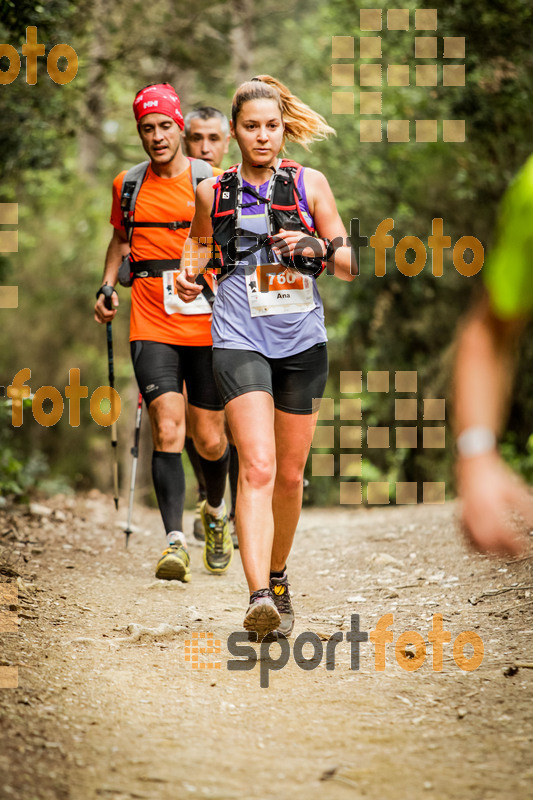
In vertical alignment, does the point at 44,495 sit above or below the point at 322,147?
below

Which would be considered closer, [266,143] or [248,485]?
[248,485]

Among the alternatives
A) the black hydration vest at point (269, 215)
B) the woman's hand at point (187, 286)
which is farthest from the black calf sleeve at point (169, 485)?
the black hydration vest at point (269, 215)

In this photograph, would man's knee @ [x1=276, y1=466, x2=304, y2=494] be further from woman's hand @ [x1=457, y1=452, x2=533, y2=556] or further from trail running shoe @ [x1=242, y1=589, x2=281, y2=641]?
woman's hand @ [x1=457, y1=452, x2=533, y2=556]

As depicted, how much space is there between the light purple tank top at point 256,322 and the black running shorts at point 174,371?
4.40ft

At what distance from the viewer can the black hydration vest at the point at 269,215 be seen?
437cm

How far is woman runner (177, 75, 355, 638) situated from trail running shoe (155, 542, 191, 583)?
1.10 metres

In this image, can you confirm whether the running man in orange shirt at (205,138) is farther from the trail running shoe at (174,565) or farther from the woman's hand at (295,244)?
the woman's hand at (295,244)

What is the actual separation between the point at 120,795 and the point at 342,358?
16.6 metres

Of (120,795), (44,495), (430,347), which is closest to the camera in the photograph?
(120,795)

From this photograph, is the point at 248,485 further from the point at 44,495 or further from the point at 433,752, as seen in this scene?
the point at 44,495

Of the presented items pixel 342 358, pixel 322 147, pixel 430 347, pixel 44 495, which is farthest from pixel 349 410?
pixel 44 495

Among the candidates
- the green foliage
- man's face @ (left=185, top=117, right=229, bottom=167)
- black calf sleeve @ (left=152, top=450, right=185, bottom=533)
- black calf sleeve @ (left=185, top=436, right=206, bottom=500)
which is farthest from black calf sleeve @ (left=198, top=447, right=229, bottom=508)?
man's face @ (left=185, top=117, right=229, bottom=167)

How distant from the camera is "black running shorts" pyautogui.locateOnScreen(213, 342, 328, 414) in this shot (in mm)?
4238

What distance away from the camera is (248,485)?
13.6 ft
